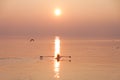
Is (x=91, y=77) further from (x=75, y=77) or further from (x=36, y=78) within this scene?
(x=36, y=78)

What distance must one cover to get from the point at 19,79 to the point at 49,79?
2206mm

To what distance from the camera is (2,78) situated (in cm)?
2627

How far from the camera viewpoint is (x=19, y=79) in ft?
85.2

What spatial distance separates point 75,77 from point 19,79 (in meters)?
4.38

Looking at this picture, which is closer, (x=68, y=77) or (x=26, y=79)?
(x=26, y=79)

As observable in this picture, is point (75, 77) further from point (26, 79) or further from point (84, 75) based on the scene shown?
point (26, 79)

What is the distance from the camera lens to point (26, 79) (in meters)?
25.6

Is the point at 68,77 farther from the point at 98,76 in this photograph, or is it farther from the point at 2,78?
→ the point at 2,78

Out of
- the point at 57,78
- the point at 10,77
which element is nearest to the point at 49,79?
the point at 57,78

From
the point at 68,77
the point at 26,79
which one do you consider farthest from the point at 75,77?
the point at 26,79

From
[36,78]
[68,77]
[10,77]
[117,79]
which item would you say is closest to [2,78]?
[10,77]

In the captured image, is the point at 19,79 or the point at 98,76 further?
the point at 98,76

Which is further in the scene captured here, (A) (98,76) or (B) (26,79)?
(A) (98,76)

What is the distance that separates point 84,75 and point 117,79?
11.5ft
